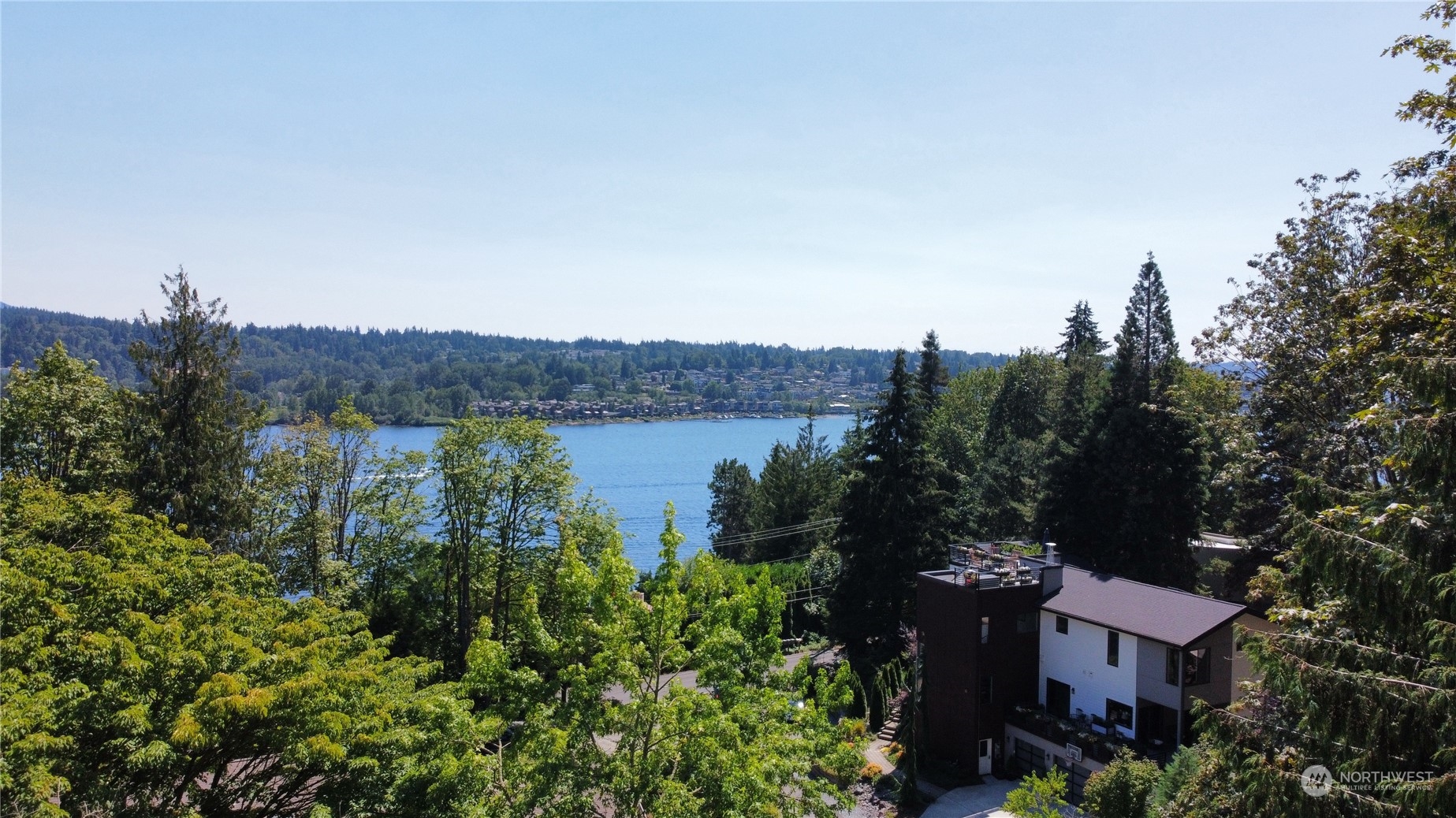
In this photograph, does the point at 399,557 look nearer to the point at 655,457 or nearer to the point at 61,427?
the point at 61,427

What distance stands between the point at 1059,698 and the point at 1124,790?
19.3 feet

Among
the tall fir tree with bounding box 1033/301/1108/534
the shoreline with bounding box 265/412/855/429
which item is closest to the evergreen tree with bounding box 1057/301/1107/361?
the tall fir tree with bounding box 1033/301/1108/534

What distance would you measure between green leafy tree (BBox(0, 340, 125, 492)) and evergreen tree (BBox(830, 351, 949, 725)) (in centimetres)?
2175

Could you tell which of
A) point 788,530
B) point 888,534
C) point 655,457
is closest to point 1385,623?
point 888,534

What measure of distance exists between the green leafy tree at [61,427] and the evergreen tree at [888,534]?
21750 millimetres

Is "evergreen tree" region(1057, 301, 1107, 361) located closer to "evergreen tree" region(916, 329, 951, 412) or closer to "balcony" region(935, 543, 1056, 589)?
"evergreen tree" region(916, 329, 951, 412)

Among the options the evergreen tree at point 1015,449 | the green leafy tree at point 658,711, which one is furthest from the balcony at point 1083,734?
the evergreen tree at point 1015,449

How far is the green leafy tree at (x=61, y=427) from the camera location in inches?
871

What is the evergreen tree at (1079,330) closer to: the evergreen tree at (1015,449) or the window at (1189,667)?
the evergreen tree at (1015,449)

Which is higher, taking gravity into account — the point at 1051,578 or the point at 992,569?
the point at 992,569

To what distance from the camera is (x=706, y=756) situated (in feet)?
35.4

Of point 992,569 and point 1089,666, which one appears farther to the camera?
point 992,569

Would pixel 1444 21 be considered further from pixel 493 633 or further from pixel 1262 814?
pixel 493 633

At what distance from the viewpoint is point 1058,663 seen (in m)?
23.0
